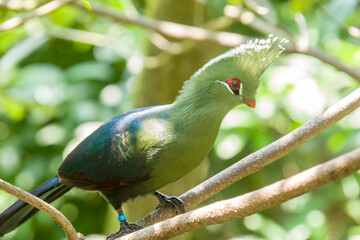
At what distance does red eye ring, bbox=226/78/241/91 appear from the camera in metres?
2.42

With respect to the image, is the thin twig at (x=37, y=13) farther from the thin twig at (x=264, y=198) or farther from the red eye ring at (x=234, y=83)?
the thin twig at (x=264, y=198)

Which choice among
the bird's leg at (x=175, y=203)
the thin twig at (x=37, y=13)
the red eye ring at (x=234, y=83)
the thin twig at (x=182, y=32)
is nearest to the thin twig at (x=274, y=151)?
the bird's leg at (x=175, y=203)

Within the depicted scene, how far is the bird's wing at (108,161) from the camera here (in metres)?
2.46

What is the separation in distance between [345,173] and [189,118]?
1.24 meters

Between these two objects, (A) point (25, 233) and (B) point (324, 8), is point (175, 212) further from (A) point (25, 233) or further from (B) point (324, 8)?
(A) point (25, 233)

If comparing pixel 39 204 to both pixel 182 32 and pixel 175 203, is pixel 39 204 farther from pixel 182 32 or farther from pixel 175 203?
pixel 182 32

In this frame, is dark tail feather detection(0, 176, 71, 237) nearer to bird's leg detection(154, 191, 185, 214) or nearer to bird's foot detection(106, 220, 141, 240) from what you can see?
bird's foot detection(106, 220, 141, 240)

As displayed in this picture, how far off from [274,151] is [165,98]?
1.79 meters

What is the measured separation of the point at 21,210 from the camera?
2631 millimetres

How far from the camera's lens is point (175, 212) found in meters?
2.56

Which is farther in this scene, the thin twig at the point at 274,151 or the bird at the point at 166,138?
the bird at the point at 166,138

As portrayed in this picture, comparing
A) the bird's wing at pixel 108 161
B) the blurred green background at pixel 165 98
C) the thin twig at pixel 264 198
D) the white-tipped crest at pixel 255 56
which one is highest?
the blurred green background at pixel 165 98

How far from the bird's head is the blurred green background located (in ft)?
3.38

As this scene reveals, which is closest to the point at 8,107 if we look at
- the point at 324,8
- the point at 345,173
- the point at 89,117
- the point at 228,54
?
the point at 89,117
